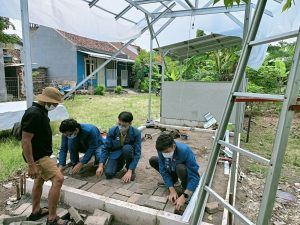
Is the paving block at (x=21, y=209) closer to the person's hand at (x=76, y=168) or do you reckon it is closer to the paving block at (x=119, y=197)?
the person's hand at (x=76, y=168)

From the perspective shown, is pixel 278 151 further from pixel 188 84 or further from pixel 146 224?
pixel 188 84

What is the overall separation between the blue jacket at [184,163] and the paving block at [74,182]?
1.26 m

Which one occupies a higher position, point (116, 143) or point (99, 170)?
point (116, 143)

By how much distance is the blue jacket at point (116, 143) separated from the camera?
4164 mm

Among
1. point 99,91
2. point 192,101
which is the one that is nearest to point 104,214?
point 192,101

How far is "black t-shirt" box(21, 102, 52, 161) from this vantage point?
2705 millimetres

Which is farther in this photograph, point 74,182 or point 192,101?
point 192,101

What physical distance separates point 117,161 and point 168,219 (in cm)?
152

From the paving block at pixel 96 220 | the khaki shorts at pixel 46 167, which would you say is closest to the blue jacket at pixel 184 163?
the paving block at pixel 96 220

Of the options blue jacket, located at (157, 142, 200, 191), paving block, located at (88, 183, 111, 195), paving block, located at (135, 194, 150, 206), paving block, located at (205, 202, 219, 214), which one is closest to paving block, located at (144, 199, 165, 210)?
paving block, located at (135, 194, 150, 206)

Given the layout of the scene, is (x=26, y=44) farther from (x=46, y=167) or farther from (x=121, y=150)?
(x=121, y=150)

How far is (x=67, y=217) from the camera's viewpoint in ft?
10.2

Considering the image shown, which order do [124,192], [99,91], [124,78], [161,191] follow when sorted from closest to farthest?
[124,192]
[161,191]
[99,91]
[124,78]

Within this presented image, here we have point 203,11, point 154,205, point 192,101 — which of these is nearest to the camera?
point 154,205
